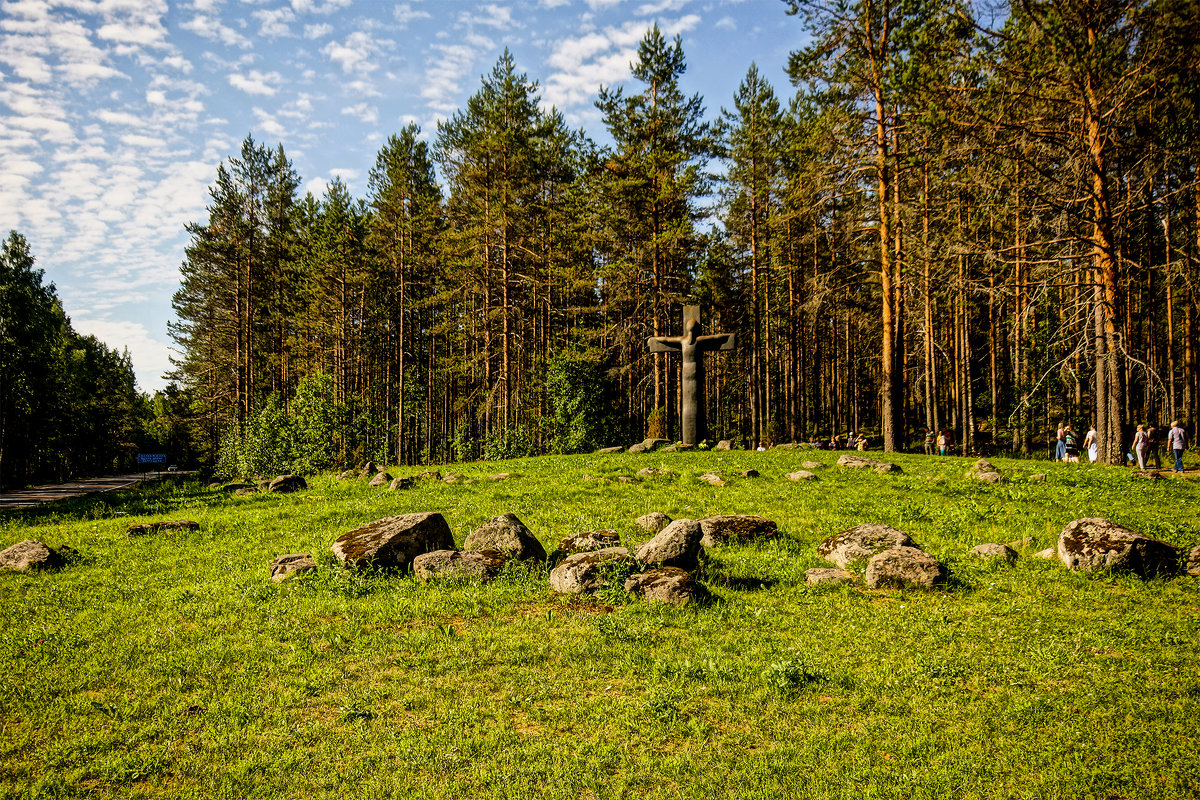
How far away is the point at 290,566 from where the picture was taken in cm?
977

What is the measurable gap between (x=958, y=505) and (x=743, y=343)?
30.5 meters

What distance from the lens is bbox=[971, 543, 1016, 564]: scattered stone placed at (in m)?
9.62

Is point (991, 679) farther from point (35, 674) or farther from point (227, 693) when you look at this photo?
point (35, 674)

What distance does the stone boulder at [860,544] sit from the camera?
31.4 ft

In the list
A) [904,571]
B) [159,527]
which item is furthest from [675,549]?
[159,527]

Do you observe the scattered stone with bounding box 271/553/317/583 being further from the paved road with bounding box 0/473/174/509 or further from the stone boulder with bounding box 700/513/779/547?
the paved road with bounding box 0/473/174/509

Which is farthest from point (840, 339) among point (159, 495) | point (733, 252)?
point (159, 495)

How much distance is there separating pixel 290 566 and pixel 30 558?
5.15m

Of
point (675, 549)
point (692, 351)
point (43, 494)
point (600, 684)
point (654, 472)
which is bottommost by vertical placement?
point (43, 494)

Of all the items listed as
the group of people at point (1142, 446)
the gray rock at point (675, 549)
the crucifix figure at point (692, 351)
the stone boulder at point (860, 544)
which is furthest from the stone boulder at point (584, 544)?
the group of people at point (1142, 446)

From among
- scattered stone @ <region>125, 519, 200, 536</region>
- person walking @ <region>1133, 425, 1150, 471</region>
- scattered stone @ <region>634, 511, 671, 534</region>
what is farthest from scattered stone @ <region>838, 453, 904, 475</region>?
scattered stone @ <region>125, 519, 200, 536</region>

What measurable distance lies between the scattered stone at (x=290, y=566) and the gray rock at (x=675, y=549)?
217 inches

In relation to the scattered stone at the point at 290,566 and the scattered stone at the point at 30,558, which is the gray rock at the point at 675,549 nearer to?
the scattered stone at the point at 290,566

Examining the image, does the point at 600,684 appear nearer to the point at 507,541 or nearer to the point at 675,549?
the point at 675,549
